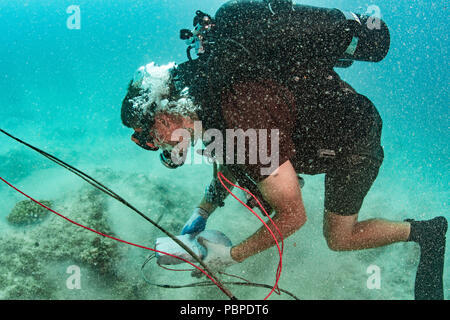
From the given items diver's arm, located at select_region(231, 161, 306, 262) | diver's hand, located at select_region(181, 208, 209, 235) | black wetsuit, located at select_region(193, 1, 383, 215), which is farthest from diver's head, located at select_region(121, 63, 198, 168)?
diver's hand, located at select_region(181, 208, 209, 235)

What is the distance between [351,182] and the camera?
1.87 metres

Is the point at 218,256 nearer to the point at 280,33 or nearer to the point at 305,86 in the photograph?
the point at 305,86

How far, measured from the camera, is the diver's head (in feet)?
5.54

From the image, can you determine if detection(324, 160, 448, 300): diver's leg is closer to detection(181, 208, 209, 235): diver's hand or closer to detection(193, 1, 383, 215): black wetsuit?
detection(193, 1, 383, 215): black wetsuit

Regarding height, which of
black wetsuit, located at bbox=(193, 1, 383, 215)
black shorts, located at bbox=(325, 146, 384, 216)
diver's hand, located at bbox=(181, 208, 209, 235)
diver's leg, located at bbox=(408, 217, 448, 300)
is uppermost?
black wetsuit, located at bbox=(193, 1, 383, 215)

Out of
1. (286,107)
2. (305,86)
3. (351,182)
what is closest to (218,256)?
(351,182)
